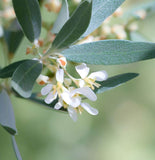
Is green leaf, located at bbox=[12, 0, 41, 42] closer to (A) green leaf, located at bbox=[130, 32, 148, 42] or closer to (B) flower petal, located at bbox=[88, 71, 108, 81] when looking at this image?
(B) flower petal, located at bbox=[88, 71, 108, 81]

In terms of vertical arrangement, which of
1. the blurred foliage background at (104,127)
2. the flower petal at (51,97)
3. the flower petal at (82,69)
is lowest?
the blurred foliage background at (104,127)

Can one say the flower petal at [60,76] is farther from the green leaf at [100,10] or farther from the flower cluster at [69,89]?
the green leaf at [100,10]

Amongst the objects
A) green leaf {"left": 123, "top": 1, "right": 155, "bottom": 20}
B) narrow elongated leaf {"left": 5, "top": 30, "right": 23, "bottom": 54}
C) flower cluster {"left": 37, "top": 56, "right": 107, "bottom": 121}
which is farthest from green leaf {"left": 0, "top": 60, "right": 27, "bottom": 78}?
green leaf {"left": 123, "top": 1, "right": 155, "bottom": 20}

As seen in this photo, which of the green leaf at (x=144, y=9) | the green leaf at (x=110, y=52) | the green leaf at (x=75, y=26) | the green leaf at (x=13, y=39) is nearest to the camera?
the green leaf at (x=75, y=26)

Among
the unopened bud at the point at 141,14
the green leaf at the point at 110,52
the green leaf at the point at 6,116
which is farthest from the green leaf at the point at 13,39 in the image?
the unopened bud at the point at 141,14

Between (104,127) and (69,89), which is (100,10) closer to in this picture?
(69,89)
